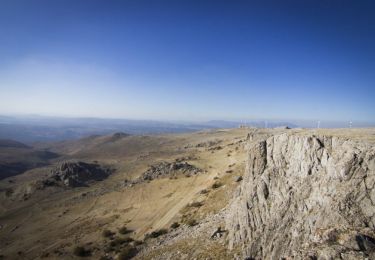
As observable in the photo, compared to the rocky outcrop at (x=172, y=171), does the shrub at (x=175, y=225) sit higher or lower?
lower

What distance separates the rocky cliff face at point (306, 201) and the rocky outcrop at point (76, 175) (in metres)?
61.1

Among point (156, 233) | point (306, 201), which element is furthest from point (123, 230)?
point (306, 201)

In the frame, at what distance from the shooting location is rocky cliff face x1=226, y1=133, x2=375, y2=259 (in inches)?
648

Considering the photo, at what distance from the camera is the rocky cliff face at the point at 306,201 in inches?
648

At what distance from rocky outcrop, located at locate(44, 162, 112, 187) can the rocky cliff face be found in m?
61.1

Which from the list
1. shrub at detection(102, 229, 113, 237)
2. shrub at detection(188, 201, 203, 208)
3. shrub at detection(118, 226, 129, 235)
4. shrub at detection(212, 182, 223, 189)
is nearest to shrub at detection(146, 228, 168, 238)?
shrub at detection(118, 226, 129, 235)

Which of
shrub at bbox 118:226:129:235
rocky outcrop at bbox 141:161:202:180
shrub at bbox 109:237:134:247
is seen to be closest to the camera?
shrub at bbox 109:237:134:247

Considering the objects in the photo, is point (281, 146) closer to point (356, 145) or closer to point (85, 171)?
point (356, 145)

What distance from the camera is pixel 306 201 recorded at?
20.0m

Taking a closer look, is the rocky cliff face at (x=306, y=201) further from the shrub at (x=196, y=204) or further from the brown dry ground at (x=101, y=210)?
the shrub at (x=196, y=204)

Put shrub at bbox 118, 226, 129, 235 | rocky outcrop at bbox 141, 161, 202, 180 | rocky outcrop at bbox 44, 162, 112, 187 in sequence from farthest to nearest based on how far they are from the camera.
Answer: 1. rocky outcrop at bbox 44, 162, 112, 187
2. rocky outcrop at bbox 141, 161, 202, 180
3. shrub at bbox 118, 226, 129, 235

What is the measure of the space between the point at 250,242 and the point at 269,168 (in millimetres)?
5989

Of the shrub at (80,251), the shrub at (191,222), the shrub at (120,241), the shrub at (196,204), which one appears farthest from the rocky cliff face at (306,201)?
the shrub at (80,251)

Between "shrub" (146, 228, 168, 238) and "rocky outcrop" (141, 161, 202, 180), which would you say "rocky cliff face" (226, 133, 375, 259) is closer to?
"shrub" (146, 228, 168, 238)
